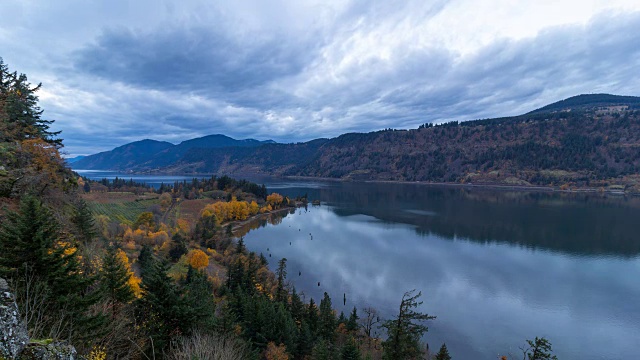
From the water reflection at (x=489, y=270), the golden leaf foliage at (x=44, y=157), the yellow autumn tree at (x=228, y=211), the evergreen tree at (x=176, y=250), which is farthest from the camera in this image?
the yellow autumn tree at (x=228, y=211)

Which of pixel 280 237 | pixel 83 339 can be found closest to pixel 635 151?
pixel 280 237

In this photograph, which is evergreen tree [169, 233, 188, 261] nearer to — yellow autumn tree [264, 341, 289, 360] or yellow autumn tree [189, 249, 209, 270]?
yellow autumn tree [189, 249, 209, 270]

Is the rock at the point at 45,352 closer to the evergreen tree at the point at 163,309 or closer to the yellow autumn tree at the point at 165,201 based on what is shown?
the evergreen tree at the point at 163,309

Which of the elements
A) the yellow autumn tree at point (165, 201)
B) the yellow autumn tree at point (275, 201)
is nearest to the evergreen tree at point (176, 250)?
the yellow autumn tree at point (165, 201)

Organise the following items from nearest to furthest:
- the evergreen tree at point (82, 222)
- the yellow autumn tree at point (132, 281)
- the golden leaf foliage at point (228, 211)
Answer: the yellow autumn tree at point (132, 281), the evergreen tree at point (82, 222), the golden leaf foliage at point (228, 211)

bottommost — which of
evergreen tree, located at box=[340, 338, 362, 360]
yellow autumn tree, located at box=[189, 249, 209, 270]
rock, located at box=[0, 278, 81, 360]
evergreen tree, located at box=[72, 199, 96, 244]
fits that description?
yellow autumn tree, located at box=[189, 249, 209, 270]

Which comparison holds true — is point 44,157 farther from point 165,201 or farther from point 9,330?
point 165,201

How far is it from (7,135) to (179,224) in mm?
56125

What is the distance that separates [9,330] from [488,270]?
185ft

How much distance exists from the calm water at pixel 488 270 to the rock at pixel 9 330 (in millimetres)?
32149

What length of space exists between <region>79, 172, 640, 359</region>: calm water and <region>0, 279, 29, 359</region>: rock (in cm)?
3215

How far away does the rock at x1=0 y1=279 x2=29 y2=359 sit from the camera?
16.3 ft

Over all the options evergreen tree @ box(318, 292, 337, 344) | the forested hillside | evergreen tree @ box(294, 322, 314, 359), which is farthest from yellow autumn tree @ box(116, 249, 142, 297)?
evergreen tree @ box(318, 292, 337, 344)

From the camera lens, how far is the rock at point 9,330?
16.3 feet
